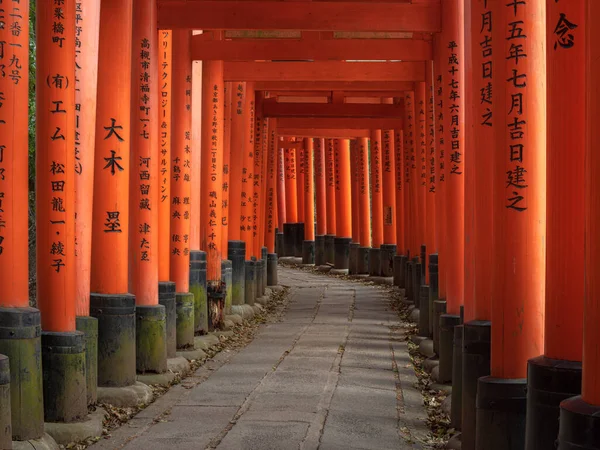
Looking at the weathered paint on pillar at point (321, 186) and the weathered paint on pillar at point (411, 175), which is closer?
the weathered paint on pillar at point (411, 175)

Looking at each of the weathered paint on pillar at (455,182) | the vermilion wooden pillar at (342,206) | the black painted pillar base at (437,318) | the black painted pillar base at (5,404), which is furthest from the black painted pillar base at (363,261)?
the black painted pillar base at (5,404)

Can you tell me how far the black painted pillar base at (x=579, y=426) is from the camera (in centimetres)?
392

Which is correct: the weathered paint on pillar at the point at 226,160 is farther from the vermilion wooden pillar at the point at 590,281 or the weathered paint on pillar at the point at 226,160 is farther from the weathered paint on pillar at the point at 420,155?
the vermilion wooden pillar at the point at 590,281

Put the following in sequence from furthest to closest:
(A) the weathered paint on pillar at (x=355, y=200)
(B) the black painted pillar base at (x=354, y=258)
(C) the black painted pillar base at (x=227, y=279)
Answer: (A) the weathered paint on pillar at (x=355, y=200) → (B) the black painted pillar base at (x=354, y=258) → (C) the black painted pillar base at (x=227, y=279)

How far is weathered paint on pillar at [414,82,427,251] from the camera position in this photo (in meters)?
15.3

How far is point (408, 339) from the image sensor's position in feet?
43.8

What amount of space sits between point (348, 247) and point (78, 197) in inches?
703

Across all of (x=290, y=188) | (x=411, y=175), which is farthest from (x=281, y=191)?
(x=411, y=175)

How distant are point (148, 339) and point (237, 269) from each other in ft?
21.3

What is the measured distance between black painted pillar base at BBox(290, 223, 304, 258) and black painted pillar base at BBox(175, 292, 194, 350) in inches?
756

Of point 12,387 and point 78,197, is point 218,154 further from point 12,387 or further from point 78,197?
point 12,387

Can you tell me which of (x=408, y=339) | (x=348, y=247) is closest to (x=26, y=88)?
(x=408, y=339)

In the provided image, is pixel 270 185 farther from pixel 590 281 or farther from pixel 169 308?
pixel 590 281

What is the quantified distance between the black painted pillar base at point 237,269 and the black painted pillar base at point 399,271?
14.9 feet
